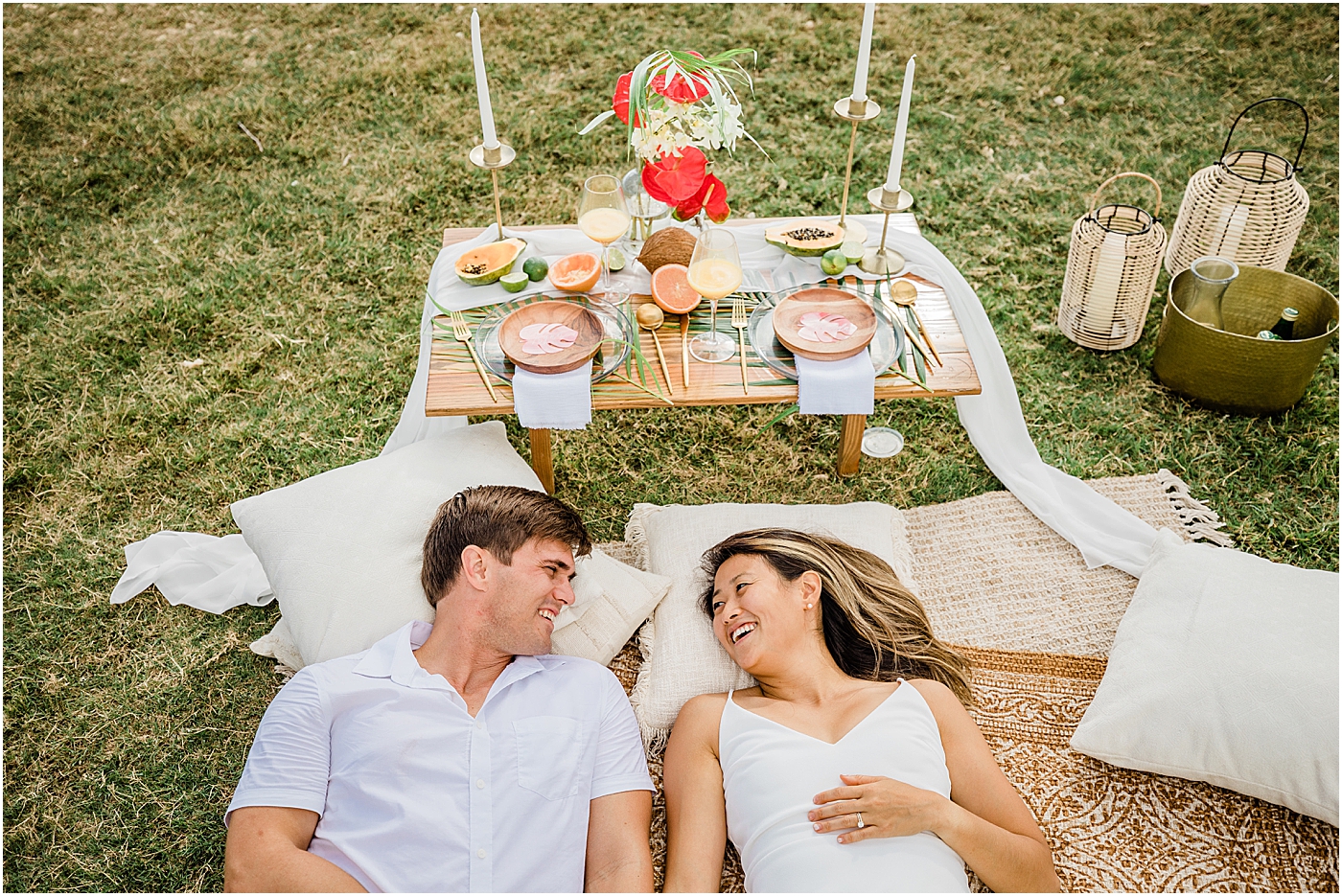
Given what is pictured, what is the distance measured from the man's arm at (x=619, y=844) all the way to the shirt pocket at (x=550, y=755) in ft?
0.33

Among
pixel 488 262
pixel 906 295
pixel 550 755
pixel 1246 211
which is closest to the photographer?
pixel 550 755

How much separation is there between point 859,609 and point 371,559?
1.49 metres

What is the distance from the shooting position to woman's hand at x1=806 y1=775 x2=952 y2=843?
237 centimetres

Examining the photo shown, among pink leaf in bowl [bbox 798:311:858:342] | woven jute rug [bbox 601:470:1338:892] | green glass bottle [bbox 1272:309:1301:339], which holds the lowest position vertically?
woven jute rug [bbox 601:470:1338:892]

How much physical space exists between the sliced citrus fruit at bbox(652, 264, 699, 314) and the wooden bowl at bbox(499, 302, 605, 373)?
0.24 meters

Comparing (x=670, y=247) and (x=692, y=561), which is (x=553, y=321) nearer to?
(x=670, y=247)

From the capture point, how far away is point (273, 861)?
2.35 metres

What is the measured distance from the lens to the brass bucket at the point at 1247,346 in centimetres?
377

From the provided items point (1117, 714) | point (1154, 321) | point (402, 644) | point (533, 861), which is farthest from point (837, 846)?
point (1154, 321)

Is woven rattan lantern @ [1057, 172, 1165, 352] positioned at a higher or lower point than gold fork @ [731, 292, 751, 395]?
lower

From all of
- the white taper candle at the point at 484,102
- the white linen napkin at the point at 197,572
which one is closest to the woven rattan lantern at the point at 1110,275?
the white taper candle at the point at 484,102

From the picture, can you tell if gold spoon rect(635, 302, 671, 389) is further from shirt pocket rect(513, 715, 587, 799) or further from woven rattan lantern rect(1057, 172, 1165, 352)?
woven rattan lantern rect(1057, 172, 1165, 352)

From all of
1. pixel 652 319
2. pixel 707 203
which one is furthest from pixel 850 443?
pixel 707 203

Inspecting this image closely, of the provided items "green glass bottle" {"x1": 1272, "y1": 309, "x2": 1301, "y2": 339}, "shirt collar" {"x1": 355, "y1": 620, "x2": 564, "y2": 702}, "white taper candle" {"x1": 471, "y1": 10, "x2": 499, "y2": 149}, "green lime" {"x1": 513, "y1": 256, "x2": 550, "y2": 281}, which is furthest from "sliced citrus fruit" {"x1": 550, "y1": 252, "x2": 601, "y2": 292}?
"green glass bottle" {"x1": 1272, "y1": 309, "x2": 1301, "y2": 339}
